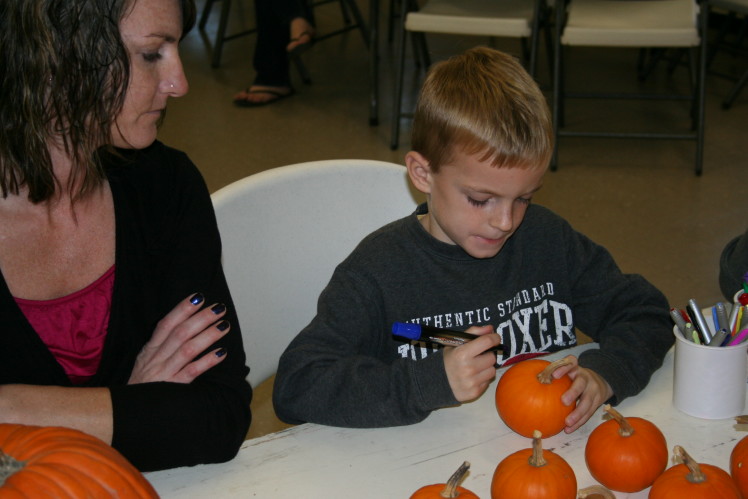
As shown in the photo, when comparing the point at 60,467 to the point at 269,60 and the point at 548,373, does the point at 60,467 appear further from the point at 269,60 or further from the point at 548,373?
the point at 269,60

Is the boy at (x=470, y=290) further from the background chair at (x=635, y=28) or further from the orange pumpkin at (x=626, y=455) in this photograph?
the background chair at (x=635, y=28)

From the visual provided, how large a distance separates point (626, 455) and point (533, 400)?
15 centimetres

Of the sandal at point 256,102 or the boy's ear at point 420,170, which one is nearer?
the boy's ear at point 420,170

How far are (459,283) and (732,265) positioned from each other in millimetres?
458

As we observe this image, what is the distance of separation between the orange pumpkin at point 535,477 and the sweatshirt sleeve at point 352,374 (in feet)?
0.60

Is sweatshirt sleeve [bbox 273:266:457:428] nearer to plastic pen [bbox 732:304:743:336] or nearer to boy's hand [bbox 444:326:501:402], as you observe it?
boy's hand [bbox 444:326:501:402]

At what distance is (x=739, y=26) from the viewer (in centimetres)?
507

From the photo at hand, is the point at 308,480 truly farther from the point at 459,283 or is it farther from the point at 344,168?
the point at 344,168

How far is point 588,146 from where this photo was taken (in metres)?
3.95

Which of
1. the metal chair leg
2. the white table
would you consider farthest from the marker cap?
the metal chair leg

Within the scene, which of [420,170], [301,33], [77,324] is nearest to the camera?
[77,324]

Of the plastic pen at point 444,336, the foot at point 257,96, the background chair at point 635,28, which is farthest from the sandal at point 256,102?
the plastic pen at point 444,336

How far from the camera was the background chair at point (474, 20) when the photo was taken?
344 cm

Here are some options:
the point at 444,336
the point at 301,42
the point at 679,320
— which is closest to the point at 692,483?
the point at 679,320
